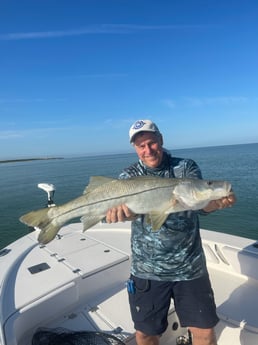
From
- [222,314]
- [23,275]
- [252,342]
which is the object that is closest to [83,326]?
[23,275]

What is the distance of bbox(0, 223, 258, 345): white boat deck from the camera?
371 centimetres

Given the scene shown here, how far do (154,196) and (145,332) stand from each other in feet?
4.58

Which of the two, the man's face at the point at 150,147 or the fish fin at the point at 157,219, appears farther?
the man's face at the point at 150,147

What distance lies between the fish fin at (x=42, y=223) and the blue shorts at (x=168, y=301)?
3.29 ft

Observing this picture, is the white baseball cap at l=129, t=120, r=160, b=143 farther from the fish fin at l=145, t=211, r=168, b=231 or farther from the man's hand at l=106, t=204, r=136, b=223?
the fish fin at l=145, t=211, r=168, b=231

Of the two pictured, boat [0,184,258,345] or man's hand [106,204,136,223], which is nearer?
man's hand [106,204,136,223]

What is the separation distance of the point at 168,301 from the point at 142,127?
1807 millimetres

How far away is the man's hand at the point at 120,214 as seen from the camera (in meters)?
3.04

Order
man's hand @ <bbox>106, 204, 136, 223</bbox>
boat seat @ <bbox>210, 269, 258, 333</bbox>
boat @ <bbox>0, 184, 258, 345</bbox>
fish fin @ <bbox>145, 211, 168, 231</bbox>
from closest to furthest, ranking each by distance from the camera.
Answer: fish fin @ <bbox>145, 211, 168, 231</bbox>
man's hand @ <bbox>106, 204, 136, 223</bbox>
boat @ <bbox>0, 184, 258, 345</bbox>
boat seat @ <bbox>210, 269, 258, 333</bbox>

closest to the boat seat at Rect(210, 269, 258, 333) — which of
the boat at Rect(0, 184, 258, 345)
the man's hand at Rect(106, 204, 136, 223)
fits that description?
the boat at Rect(0, 184, 258, 345)

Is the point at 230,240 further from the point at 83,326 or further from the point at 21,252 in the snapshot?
the point at 21,252

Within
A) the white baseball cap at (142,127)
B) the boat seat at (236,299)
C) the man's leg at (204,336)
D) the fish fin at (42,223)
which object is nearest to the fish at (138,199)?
the fish fin at (42,223)

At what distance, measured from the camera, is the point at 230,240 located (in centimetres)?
529

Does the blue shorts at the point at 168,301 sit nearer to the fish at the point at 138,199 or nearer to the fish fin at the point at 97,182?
the fish at the point at 138,199
